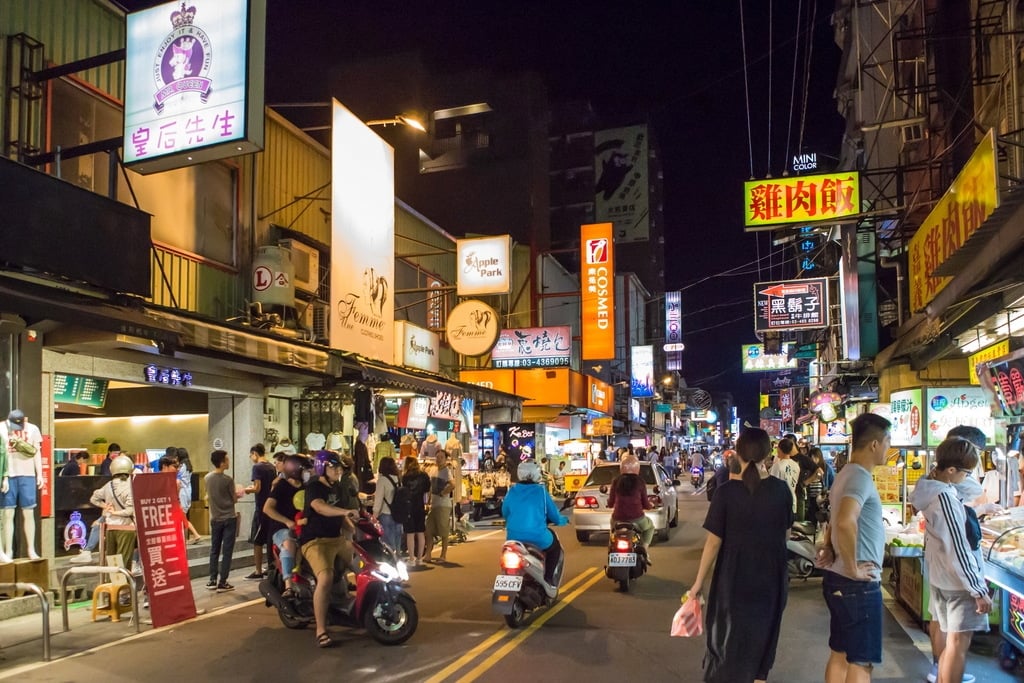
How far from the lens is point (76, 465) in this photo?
14086mm

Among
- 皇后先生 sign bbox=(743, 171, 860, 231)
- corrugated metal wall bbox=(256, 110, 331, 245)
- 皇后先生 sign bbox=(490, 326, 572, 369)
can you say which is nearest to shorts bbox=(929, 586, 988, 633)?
皇后先生 sign bbox=(743, 171, 860, 231)

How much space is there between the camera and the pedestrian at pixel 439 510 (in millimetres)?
14875

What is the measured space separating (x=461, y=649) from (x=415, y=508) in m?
5.86

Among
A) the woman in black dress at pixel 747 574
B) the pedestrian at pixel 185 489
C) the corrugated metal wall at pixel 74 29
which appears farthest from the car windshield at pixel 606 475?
the woman in black dress at pixel 747 574

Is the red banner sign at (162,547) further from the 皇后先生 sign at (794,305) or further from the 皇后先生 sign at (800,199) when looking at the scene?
the 皇后先生 sign at (794,305)

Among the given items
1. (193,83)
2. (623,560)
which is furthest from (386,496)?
(193,83)

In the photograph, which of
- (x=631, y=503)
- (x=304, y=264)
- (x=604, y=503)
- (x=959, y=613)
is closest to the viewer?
(x=959, y=613)

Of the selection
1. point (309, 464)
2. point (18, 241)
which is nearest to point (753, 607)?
point (309, 464)

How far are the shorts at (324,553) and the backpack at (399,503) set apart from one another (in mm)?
5134

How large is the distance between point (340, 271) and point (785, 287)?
16.7 metres

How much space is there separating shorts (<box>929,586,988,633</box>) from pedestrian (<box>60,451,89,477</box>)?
12656 mm

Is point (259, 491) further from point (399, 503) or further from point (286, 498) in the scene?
point (286, 498)

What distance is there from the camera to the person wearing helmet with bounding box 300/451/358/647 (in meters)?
8.31

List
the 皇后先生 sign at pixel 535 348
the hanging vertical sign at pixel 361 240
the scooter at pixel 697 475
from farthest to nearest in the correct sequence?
the scooter at pixel 697 475
the 皇后先生 sign at pixel 535 348
the hanging vertical sign at pixel 361 240
